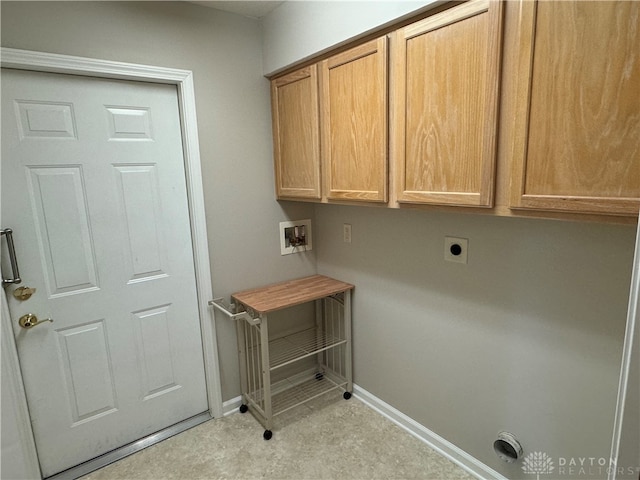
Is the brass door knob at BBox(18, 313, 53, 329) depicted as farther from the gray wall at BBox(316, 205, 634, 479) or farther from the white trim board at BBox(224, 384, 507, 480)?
the gray wall at BBox(316, 205, 634, 479)

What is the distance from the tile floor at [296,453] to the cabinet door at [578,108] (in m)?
1.46

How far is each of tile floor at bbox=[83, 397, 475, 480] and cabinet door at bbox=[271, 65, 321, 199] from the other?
1.36m

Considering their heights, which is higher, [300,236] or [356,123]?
[356,123]

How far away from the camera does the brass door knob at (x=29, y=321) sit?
1.68 meters

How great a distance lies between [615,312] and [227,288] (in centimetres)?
187

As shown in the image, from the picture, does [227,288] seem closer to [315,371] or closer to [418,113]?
[315,371]

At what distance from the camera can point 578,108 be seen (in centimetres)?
103

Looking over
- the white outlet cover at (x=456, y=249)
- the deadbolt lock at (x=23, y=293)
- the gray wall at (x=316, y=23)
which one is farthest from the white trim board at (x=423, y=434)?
the gray wall at (x=316, y=23)

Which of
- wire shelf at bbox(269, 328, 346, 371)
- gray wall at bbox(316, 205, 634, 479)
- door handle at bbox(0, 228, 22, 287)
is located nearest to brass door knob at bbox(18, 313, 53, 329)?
door handle at bbox(0, 228, 22, 287)

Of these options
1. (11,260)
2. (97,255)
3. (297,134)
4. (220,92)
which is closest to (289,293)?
(297,134)

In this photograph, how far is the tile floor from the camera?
5.98 feet
